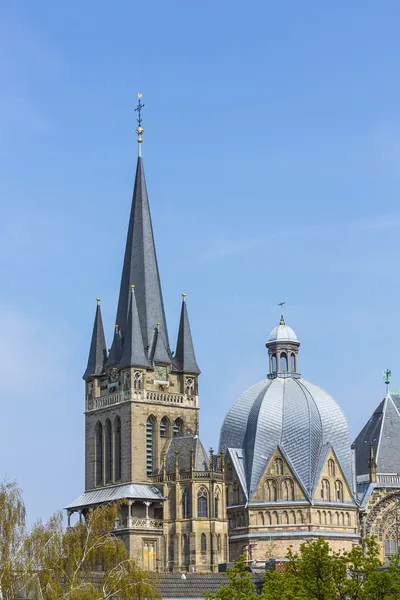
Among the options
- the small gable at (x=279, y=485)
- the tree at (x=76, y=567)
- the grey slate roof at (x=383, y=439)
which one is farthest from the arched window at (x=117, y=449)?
the tree at (x=76, y=567)

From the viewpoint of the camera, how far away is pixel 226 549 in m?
102

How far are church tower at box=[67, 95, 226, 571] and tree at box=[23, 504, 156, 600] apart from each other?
3137 centimetres

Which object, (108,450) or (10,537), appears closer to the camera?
(10,537)

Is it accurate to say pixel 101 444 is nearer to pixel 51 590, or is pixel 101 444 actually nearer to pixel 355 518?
pixel 355 518

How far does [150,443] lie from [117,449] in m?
2.67

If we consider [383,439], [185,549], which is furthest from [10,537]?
[383,439]

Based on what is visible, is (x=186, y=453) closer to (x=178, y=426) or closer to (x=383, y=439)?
(x=178, y=426)

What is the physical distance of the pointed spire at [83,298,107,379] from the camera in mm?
111938

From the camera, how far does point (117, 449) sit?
108 m

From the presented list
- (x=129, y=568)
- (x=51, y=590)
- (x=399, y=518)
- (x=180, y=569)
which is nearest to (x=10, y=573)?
(x=51, y=590)

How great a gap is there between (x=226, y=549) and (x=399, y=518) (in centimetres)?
1845

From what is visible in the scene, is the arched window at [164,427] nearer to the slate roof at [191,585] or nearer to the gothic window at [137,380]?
the gothic window at [137,380]

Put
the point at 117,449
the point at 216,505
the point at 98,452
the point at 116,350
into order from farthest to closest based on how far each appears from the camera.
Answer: the point at 98,452 → the point at 116,350 → the point at 117,449 → the point at 216,505

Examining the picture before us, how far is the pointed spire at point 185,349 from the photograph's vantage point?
111m
